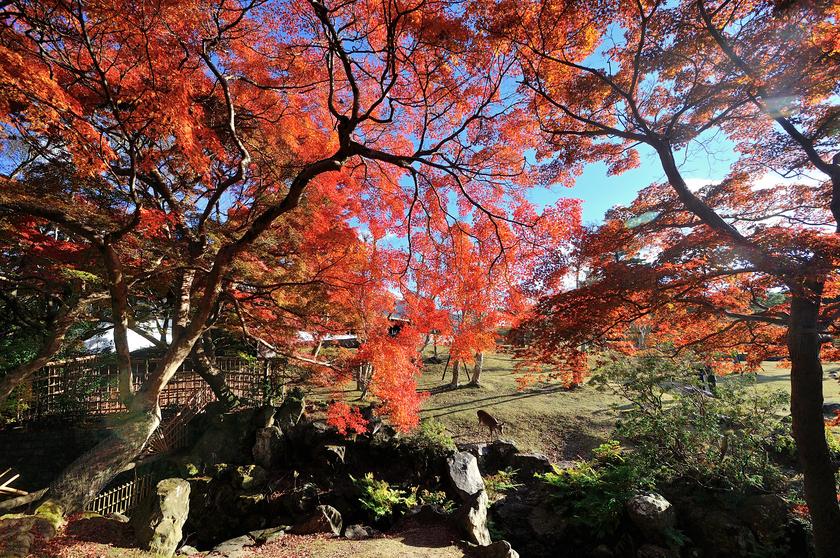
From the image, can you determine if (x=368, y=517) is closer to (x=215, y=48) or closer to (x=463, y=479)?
(x=463, y=479)

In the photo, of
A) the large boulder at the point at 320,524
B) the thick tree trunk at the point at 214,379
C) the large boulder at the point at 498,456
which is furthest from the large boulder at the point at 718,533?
the thick tree trunk at the point at 214,379

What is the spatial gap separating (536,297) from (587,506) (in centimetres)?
399

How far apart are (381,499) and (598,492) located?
4297mm

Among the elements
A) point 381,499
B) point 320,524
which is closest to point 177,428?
point 320,524

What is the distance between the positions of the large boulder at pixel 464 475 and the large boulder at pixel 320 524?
103 inches

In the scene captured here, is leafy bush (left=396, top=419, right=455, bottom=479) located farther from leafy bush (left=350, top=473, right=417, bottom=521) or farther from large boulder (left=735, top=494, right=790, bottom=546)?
large boulder (left=735, top=494, right=790, bottom=546)

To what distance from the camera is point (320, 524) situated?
6762mm

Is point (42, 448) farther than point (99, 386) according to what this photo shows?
No

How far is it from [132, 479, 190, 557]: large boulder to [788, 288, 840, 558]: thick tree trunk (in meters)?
8.68

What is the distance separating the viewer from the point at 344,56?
4.78 m

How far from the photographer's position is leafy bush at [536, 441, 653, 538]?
6.45m

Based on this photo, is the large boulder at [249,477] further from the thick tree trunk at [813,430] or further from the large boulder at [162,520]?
the thick tree trunk at [813,430]

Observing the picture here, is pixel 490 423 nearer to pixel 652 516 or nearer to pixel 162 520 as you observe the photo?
pixel 652 516

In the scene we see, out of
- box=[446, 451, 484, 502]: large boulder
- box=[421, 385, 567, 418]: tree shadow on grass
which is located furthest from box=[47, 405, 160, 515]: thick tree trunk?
box=[421, 385, 567, 418]: tree shadow on grass
